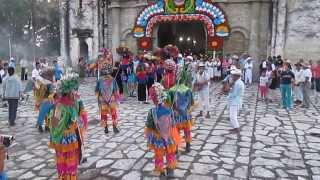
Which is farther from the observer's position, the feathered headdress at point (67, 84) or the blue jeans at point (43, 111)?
the blue jeans at point (43, 111)

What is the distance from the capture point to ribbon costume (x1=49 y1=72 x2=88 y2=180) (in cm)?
564

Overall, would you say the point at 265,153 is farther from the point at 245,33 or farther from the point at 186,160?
the point at 245,33

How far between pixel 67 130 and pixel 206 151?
3280mm

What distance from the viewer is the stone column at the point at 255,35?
2164 centimetres

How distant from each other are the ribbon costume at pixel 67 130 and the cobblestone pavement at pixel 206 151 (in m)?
0.83

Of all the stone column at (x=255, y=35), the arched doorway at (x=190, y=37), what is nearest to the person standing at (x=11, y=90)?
the stone column at (x=255, y=35)

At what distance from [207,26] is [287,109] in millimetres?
10011

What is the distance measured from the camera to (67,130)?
5730mm

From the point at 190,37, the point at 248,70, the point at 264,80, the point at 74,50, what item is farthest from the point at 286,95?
the point at 190,37

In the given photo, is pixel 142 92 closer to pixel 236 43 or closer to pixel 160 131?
pixel 160 131

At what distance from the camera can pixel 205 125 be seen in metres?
10.3

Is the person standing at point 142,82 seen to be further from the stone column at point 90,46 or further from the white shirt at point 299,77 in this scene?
the stone column at point 90,46

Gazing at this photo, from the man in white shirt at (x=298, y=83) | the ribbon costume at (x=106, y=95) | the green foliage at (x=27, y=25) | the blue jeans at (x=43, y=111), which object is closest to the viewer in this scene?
the ribbon costume at (x=106, y=95)

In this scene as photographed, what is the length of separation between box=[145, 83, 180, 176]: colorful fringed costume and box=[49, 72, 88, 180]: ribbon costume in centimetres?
117
